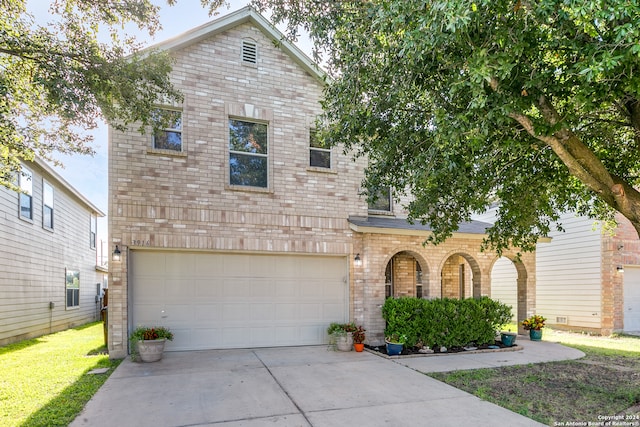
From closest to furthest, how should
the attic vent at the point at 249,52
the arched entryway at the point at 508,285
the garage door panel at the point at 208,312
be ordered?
the garage door panel at the point at 208,312 → the attic vent at the point at 249,52 → the arched entryway at the point at 508,285

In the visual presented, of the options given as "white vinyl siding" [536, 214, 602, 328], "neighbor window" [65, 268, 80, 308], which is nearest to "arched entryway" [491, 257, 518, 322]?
"white vinyl siding" [536, 214, 602, 328]

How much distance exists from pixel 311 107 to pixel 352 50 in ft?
15.4

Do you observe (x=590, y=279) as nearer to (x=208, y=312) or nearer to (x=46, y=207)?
(x=208, y=312)

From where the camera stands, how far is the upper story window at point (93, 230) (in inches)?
738

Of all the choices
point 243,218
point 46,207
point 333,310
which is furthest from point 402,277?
point 46,207

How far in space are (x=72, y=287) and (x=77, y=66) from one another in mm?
12124

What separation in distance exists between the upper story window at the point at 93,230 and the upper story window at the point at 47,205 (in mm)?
5054

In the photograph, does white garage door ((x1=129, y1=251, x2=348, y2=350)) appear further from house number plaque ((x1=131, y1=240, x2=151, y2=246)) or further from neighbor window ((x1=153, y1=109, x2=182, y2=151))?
neighbor window ((x1=153, y1=109, x2=182, y2=151))

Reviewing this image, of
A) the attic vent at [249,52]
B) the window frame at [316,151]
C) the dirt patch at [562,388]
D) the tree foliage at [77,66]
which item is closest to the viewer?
the dirt patch at [562,388]

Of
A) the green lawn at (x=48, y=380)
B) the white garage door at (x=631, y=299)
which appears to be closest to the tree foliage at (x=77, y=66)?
the green lawn at (x=48, y=380)

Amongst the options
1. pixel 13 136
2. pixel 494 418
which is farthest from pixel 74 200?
pixel 494 418

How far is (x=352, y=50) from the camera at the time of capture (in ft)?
19.0

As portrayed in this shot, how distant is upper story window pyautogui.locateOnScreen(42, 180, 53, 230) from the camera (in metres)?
13.3

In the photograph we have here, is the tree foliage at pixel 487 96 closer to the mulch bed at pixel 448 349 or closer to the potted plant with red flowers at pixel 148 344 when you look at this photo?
the mulch bed at pixel 448 349
